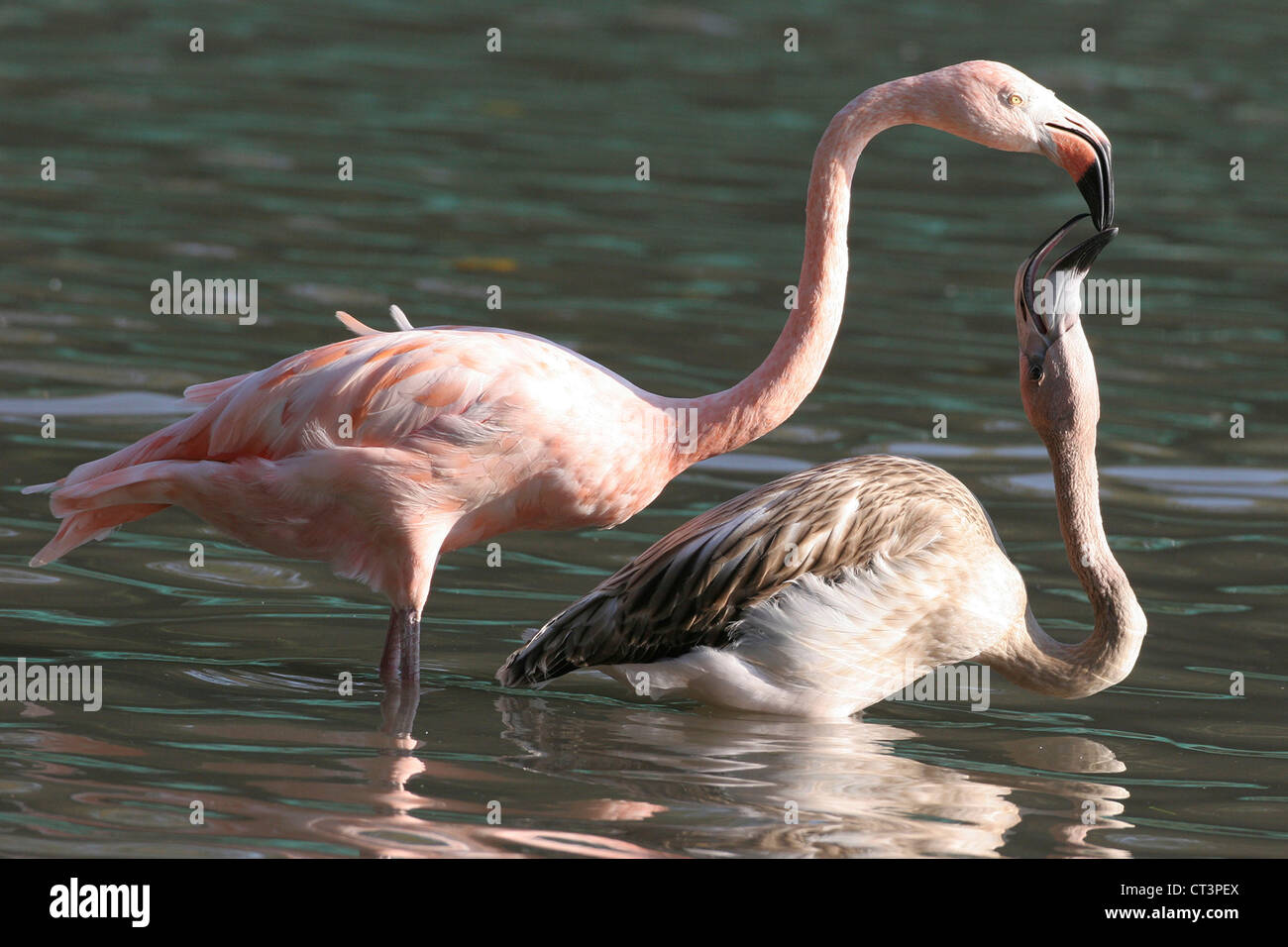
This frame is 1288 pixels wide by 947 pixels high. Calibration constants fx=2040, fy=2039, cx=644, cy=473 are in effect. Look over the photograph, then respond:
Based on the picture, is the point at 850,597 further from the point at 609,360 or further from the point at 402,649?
the point at 609,360

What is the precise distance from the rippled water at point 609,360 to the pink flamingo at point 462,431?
561 mm

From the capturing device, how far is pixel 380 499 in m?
6.54

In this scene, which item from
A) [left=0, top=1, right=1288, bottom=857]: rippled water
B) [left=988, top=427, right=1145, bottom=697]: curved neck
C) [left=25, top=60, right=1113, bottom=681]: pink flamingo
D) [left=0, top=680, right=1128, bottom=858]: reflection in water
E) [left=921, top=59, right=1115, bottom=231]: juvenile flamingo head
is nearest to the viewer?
[left=0, top=680, right=1128, bottom=858]: reflection in water

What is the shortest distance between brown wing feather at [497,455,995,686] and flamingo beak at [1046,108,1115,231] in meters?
1.07

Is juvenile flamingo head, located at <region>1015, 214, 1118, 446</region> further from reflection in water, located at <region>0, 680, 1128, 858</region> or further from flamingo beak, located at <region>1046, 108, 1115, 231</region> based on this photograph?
reflection in water, located at <region>0, 680, 1128, 858</region>

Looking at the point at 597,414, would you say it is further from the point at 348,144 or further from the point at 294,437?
the point at 348,144

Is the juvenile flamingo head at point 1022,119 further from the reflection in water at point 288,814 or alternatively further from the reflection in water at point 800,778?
the reflection in water at point 288,814

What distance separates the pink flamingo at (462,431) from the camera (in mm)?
6574

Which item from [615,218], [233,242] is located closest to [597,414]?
[233,242]

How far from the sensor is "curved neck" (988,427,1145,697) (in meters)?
6.96

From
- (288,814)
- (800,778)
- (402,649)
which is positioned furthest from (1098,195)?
(288,814)

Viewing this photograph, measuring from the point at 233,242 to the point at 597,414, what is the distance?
6.36m

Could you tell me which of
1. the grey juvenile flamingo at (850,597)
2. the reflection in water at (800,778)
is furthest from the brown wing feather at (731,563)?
the reflection in water at (800,778)

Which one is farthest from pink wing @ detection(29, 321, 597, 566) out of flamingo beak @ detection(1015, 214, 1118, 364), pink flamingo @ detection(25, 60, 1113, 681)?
flamingo beak @ detection(1015, 214, 1118, 364)
